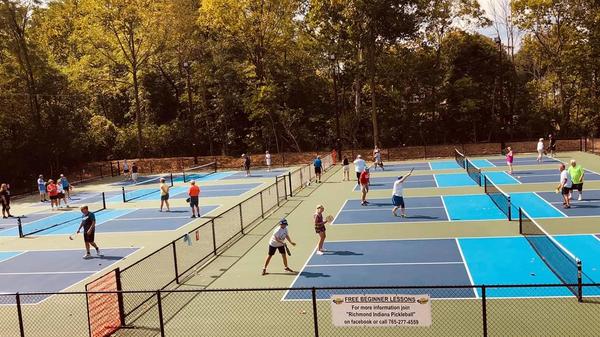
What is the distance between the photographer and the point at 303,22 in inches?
1970

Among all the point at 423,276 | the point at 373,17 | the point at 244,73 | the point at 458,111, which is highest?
the point at 373,17

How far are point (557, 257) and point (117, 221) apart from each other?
18160mm

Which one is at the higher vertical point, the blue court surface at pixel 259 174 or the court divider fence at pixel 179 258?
the blue court surface at pixel 259 174

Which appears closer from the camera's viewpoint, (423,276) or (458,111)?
(423,276)

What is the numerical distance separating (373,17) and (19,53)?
96.8 ft

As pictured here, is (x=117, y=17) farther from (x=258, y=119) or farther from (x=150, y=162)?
(x=258, y=119)

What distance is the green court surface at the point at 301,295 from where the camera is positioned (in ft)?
34.2

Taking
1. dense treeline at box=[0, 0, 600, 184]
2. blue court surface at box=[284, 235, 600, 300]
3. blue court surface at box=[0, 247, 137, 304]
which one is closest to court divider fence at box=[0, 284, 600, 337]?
blue court surface at box=[284, 235, 600, 300]

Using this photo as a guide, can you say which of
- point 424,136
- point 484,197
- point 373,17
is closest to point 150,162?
point 373,17

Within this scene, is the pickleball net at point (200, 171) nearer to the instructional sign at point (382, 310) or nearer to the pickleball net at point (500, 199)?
the pickleball net at point (500, 199)

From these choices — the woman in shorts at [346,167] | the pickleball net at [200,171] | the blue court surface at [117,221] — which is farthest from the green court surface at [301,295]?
the pickleball net at [200,171]

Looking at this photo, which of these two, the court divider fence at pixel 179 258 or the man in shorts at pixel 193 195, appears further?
the man in shorts at pixel 193 195

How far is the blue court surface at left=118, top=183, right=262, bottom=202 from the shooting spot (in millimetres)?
30672

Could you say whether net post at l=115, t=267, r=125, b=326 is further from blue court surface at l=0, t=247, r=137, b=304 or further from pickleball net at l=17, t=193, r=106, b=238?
pickleball net at l=17, t=193, r=106, b=238
